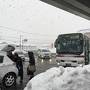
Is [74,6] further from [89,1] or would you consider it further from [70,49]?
[70,49]

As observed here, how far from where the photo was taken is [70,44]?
16.6m

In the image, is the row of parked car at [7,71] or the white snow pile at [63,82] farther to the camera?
the row of parked car at [7,71]

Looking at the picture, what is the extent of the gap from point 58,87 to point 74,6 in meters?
12.6

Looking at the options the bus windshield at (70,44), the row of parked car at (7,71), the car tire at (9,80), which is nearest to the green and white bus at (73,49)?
the bus windshield at (70,44)

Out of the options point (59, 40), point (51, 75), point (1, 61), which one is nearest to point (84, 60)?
point (59, 40)

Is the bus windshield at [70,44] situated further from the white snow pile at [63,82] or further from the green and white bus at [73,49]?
the white snow pile at [63,82]

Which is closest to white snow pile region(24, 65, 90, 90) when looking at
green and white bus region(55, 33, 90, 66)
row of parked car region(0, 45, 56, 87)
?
row of parked car region(0, 45, 56, 87)

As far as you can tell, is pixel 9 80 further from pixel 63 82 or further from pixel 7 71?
pixel 63 82

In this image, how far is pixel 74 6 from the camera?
55.7ft

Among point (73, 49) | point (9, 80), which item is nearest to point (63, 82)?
point (9, 80)

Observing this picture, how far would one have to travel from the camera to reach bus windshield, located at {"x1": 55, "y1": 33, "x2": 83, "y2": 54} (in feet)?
53.3

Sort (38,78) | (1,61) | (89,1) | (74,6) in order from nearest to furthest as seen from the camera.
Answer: (38,78), (1,61), (89,1), (74,6)

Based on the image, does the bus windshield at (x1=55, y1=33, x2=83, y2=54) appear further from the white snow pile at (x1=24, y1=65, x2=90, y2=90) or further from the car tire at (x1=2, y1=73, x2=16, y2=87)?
the white snow pile at (x1=24, y1=65, x2=90, y2=90)

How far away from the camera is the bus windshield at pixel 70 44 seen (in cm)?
1625
